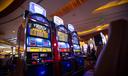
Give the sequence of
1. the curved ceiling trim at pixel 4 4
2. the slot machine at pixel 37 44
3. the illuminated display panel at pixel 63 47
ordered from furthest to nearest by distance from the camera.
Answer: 1. the curved ceiling trim at pixel 4 4
2. the illuminated display panel at pixel 63 47
3. the slot machine at pixel 37 44

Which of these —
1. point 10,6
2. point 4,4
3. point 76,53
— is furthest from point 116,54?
point 4,4

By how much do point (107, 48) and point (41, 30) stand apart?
1829 mm

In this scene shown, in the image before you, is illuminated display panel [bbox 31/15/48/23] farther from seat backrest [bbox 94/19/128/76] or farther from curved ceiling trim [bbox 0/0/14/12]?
curved ceiling trim [bbox 0/0/14/12]

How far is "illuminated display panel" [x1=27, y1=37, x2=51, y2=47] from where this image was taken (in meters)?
2.35

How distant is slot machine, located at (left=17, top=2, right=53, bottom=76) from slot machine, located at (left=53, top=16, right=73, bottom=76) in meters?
0.20

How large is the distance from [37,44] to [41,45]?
12cm

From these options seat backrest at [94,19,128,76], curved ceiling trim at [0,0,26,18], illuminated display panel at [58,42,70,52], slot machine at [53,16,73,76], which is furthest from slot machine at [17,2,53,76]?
curved ceiling trim at [0,0,26,18]

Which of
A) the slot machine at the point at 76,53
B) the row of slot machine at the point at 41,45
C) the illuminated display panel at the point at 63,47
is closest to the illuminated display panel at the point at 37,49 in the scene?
the row of slot machine at the point at 41,45

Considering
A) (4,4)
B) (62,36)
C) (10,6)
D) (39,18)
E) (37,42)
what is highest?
(4,4)

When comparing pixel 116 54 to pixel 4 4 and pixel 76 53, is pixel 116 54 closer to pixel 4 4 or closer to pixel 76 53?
pixel 76 53

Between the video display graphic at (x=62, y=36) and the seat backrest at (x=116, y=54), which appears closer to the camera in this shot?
the seat backrest at (x=116, y=54)

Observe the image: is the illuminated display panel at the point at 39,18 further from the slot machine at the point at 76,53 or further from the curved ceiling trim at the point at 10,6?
the curved ceiling trim at the point at 10,6

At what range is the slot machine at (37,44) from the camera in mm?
2289

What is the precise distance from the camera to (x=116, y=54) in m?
0.99
